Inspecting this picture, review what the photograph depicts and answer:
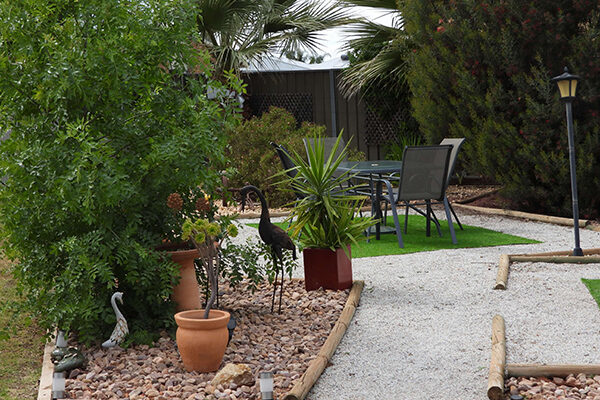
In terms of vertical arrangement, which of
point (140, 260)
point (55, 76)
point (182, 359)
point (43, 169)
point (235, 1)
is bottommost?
point (182, 359)

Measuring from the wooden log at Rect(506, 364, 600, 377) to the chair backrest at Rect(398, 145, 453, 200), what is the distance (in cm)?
329

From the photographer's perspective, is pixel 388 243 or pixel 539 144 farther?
pixel 539 144

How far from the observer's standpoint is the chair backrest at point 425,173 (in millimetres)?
6418

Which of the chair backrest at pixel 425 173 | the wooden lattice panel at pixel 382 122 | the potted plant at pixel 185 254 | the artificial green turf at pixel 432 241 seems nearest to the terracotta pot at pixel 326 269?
the potted plant at pixel 185 254

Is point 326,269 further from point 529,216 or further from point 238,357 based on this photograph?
point 529,216

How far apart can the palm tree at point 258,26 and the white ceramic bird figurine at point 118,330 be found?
701cm

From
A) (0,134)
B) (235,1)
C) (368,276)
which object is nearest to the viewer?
(0,134)

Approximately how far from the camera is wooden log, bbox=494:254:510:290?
483cm

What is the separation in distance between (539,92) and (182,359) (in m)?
5.77

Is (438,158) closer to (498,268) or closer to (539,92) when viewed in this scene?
(498,268)

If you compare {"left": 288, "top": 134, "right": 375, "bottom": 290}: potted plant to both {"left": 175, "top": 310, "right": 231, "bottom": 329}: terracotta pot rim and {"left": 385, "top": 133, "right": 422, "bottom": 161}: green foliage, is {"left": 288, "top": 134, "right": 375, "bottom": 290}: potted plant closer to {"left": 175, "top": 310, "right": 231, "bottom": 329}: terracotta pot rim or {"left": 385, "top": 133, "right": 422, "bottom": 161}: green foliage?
{"left": 175, "top": 310, "right": 231, "bottom": 329}: terracotta pot rim

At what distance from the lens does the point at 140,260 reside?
3695 millimetres

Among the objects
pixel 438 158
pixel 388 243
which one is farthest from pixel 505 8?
pixel 388 243

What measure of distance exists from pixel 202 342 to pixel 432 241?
3.80 m
